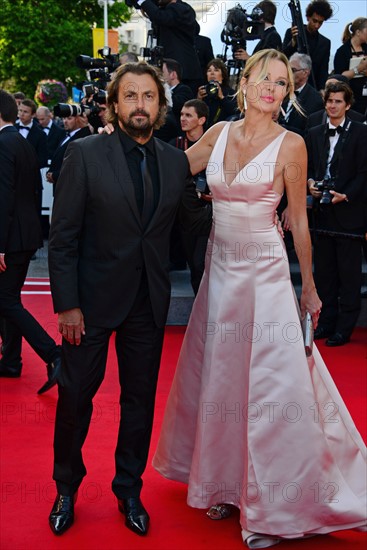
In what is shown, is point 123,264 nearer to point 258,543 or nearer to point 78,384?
point 78,384

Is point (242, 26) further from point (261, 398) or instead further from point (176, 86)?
point (261, 398)

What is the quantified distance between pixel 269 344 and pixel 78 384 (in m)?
0.76

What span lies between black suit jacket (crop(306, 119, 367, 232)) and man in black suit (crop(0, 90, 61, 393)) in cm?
237

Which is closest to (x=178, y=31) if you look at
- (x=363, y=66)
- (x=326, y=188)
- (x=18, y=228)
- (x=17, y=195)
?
(x=363, y=66)

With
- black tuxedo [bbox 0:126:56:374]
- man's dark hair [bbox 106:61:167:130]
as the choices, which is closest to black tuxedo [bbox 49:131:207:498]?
man's dark hair [bbox 106:61:167:130]

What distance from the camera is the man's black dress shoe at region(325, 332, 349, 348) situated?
647 centimetres

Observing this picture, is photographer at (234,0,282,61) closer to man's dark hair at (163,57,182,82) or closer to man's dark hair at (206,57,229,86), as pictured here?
man's dark hair at (206,57,229,86)

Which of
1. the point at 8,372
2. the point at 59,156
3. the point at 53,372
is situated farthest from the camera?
the point at 59,156

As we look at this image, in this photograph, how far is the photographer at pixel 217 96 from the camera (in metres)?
7.68

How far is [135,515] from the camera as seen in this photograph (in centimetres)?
336

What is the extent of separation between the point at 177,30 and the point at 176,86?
2.79 feet

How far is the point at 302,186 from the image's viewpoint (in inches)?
131

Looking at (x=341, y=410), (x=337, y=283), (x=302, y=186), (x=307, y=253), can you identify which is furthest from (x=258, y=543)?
(x=337, y=283)

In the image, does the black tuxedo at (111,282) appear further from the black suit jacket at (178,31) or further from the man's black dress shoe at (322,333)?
the black suit jacket at (178,31)
